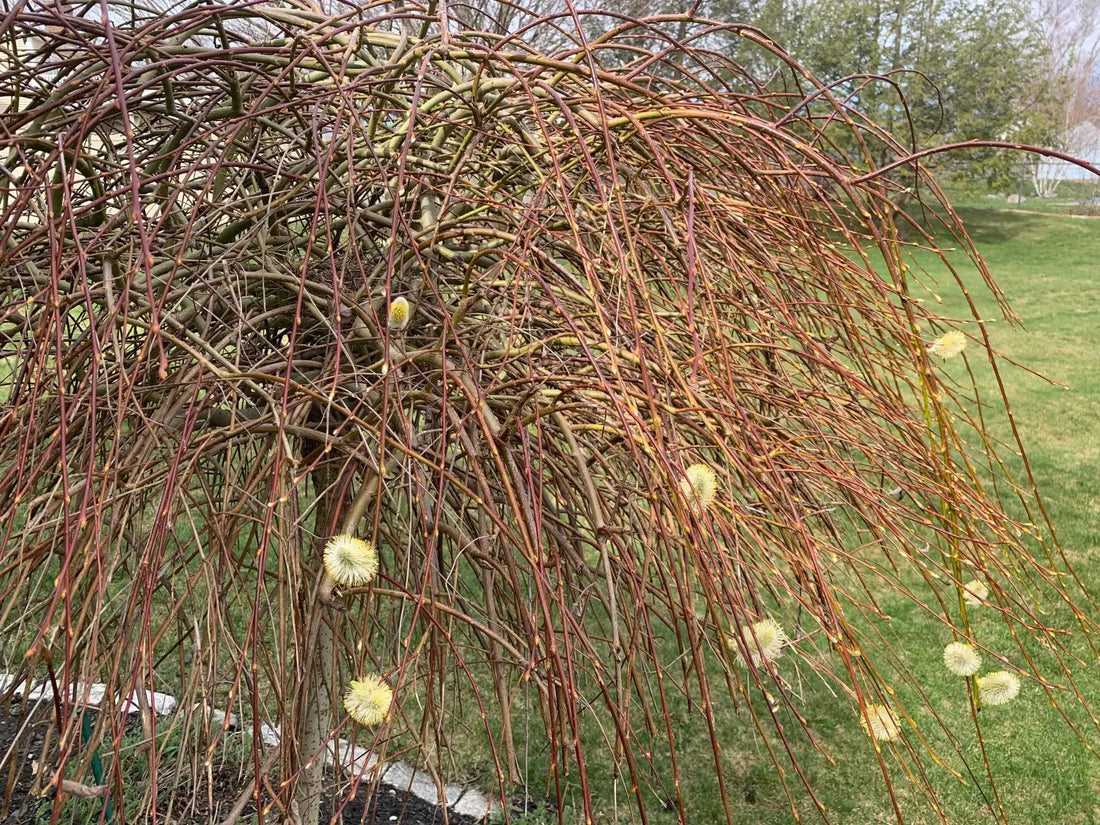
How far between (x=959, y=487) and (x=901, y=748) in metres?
2.08

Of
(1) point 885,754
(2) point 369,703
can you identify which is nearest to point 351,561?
(2) point 369,703

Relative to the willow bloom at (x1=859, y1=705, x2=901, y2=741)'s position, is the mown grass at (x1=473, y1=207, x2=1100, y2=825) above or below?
below

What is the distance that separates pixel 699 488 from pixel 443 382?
1.30ft

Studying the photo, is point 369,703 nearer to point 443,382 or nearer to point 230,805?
point 443,382

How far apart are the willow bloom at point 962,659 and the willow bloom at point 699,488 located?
22.5 inches

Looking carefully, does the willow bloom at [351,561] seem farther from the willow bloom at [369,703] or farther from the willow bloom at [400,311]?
the willow bloom at [400,311]

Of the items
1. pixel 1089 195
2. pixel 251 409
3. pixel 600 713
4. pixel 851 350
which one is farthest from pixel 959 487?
pixel 1089 195

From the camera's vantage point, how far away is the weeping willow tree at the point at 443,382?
122 centimetres

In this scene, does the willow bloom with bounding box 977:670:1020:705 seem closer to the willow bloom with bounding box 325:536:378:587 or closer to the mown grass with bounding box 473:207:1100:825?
the mown grass with bounding box 473:207:1100:825

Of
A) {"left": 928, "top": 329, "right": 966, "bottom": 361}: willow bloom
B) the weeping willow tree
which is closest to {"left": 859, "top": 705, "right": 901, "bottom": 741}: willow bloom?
the weeping willow tree

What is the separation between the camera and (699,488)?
1.25 meters

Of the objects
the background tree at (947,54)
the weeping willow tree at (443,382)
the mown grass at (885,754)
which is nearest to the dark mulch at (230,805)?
the mown grass at (885,754)

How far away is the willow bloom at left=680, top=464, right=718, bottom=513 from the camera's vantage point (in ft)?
3.80

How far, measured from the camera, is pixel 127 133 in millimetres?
1182
